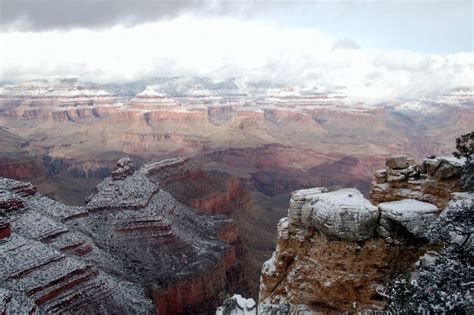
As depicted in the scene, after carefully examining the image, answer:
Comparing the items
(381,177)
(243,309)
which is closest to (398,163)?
(381,177)

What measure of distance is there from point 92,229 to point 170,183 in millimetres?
25454

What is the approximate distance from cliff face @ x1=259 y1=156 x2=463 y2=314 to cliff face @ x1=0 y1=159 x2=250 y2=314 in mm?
19575

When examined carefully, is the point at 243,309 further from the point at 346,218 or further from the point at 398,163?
the point at 398,163

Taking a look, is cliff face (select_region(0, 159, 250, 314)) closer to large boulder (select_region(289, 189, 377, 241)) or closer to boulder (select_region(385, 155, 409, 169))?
large boulder (select_region(289, 189, 377, 241))

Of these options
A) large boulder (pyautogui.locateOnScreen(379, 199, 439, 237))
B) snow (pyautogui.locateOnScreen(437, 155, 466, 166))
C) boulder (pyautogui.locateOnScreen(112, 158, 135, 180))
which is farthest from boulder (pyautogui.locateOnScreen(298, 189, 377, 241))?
boulder (pyautogui.locateOnScreen(112, 158, 135, 180))

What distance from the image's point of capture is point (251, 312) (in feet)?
93.1

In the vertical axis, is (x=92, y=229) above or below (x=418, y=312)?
below

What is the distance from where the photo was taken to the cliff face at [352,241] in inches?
757

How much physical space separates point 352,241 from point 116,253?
111ft

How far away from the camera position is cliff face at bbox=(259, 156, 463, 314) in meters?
19.2

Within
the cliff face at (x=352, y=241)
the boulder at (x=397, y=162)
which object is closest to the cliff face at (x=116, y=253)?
the cliff face at (x=352, y=241)

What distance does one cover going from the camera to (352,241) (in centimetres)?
1927

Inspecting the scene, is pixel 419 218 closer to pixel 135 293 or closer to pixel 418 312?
pixel 418 312

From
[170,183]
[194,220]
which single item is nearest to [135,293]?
[194,220]
